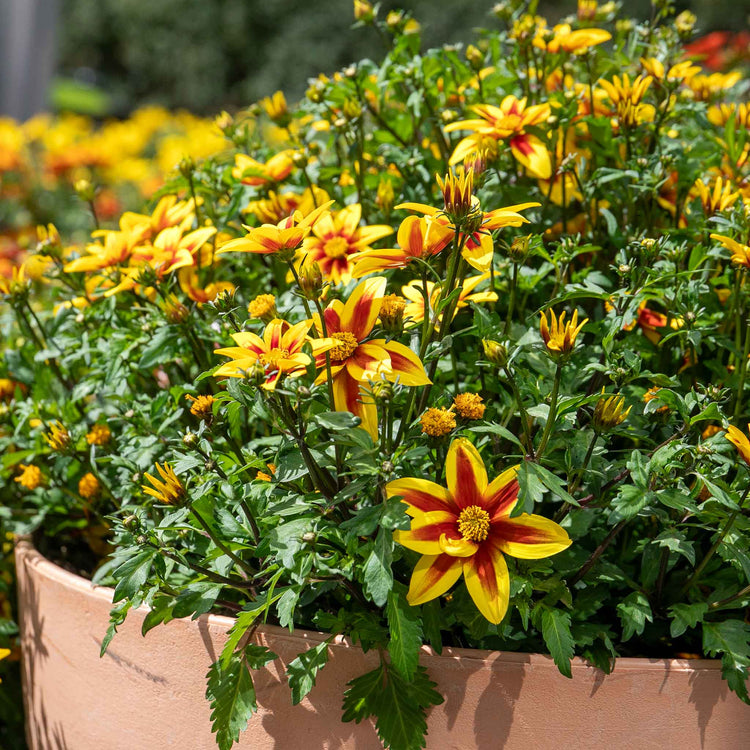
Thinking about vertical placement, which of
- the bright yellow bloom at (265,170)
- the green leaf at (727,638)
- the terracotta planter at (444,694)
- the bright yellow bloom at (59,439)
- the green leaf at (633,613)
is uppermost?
the bright yellow bloom at (265,170)

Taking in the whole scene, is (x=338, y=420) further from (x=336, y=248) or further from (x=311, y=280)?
(x=336, y=248)

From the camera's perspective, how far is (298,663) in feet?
2.43

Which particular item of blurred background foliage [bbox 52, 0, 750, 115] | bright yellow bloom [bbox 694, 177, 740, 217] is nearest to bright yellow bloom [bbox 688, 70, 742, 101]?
bright yellow bloom [bbox 694, 177, 740, 217]

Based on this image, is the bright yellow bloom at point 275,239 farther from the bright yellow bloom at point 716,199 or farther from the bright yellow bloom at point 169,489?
the bright yellow bloom at point 716,199

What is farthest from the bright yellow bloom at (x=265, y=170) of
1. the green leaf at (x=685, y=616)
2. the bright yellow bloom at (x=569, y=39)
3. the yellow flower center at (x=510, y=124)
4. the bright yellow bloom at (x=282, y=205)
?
the green leaf at (x=685, y=616)

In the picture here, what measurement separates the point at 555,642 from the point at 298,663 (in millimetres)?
222

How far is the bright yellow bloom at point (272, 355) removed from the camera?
0.64m

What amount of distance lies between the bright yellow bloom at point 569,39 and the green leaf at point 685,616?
67cm

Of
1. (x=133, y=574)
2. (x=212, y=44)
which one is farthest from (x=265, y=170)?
(x=212, y=44)

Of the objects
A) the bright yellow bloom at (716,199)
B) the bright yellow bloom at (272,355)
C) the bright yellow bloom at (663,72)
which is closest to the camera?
the bright yellow bloom at (272,355)

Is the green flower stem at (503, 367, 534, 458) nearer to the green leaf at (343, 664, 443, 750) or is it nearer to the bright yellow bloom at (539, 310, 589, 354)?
the bright yellow bloom at (539, 310, 589, 354)

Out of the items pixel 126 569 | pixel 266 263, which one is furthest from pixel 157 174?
pixel 126 569

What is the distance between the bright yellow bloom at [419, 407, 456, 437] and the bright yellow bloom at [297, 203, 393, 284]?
24cm

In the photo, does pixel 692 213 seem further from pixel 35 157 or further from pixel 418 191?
pixel 35 157
